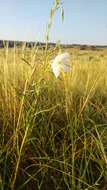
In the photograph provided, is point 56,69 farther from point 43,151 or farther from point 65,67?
point 43,151

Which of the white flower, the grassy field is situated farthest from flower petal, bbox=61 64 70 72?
the grassy field

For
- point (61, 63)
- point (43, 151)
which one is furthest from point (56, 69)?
point (43, 151)

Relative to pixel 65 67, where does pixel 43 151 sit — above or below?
below

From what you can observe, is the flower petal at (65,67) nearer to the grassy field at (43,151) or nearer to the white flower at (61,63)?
the white flower at (61,63)

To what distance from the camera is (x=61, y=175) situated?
1.94 m

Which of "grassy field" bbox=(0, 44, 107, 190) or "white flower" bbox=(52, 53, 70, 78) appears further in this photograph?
"grassy field" bbox=(0, 44, 107, 190)

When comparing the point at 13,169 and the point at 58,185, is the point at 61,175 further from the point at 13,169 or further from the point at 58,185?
the point at 13,169

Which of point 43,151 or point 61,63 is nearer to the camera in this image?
point 61,63

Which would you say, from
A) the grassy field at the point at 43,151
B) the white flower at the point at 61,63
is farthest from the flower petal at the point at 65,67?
the grassy field at the point at 43,151

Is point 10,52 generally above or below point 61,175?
above

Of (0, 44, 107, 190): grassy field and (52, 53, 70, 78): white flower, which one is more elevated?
(52, 53, 70, 78): white flower

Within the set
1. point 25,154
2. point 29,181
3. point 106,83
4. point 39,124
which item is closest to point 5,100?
point 39,124

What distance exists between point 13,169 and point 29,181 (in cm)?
10

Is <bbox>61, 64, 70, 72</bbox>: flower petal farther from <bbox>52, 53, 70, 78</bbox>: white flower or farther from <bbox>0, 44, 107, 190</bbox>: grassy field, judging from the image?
<bbox>0, 44, 107, 190</bbox>: grassy field
